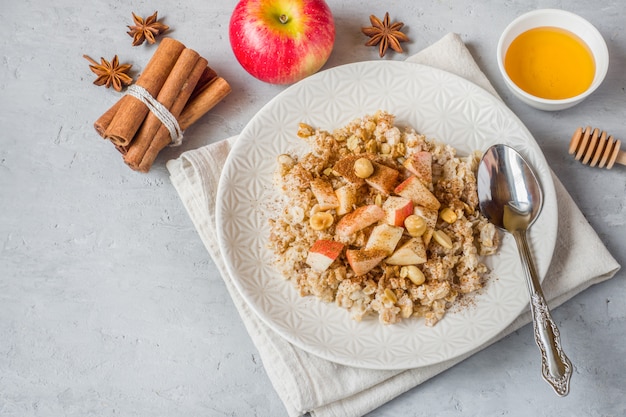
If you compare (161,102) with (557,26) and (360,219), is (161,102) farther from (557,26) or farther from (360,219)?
(557,26)

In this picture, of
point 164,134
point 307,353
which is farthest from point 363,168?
point 164,134

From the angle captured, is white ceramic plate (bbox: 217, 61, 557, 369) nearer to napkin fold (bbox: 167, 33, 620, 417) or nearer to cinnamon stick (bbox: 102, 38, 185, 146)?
napkin fold (bbox: 167, 33, 620, 417)

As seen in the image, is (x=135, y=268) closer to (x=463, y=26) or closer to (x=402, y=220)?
(x=402, y=220)

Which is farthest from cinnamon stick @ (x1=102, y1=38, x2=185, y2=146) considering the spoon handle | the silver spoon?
the spoon handle

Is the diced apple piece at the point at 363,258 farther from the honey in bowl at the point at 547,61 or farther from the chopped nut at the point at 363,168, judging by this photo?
the honey in bowl at the point at 547,61

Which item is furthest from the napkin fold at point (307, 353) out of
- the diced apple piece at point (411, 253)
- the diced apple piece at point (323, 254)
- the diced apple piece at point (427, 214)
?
the diced apple piece at point (427, 214)

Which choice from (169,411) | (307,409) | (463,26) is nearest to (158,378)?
(169,411)

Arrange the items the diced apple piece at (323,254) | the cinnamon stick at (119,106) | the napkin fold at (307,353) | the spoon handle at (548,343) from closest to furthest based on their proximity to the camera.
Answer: the spoon handle at (548,343), the diced apple piece at (323,254), the napkin fold at (307,353), the cinnamon stick at (119,106)
